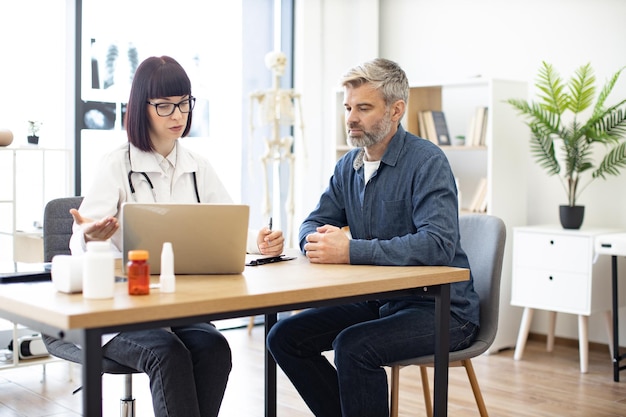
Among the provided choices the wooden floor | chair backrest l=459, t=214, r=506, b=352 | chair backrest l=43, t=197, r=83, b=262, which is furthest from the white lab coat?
the wooden floor

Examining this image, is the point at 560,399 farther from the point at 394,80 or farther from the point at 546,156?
the point at 394,80

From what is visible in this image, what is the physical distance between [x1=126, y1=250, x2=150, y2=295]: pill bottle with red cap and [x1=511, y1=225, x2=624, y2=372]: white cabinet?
308cm

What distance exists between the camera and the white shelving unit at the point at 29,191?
13.9 ft

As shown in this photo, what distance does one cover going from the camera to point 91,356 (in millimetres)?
1650

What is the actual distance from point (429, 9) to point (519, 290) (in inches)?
83.7

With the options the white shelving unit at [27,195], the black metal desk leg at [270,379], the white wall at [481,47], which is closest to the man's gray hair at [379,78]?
the black metal desk leg at [270,379]

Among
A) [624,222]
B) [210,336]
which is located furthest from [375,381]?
[624,222]

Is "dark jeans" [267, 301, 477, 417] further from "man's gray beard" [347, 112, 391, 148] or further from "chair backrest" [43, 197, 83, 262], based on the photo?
"chair backrest" [43, 197, 83, 262]

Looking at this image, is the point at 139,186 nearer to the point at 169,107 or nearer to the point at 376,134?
the point at 169,107

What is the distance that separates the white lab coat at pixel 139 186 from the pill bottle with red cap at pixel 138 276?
0.55 metres

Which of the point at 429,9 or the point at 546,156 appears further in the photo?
the point at 429,9

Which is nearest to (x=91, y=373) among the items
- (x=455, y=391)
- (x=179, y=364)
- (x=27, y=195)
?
(x=179, y=364)

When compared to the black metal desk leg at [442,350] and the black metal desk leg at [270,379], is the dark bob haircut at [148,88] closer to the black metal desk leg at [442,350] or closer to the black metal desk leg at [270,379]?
the black metal desk leg at [270,379]

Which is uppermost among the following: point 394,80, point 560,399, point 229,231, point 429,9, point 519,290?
point 429,9
